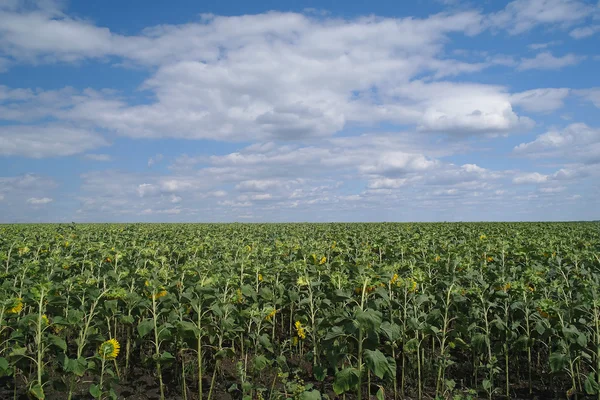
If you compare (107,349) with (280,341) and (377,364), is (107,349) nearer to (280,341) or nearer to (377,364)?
(377,364)

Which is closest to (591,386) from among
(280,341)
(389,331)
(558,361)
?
(558,361)

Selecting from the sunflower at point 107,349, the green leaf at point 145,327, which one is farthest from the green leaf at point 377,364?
the sunflower at point 107,349

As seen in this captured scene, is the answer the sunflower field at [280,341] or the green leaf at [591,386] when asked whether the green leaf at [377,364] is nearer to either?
the sunflower field at [280,341]

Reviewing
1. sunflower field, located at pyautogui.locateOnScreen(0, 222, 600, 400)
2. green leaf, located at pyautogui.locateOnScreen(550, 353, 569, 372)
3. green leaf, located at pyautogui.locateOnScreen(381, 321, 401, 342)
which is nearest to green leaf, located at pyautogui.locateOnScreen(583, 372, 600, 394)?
sunflower field, located at pyautogui.locateOnScreen(0, 222, 600, 400)

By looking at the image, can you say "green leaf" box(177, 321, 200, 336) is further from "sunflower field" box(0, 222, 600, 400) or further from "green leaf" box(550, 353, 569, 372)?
"green leaf" box(550, 353, 569, 372)

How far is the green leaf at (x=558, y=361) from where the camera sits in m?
5.08

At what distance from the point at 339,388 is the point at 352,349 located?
3.51ft

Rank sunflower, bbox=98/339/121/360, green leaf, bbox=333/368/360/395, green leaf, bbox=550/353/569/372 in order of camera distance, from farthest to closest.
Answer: green leaf, bbox=550/353/569/372 → sunflower, bbox=98/339/121/360 → green leaf, bbox=333/368/360/395

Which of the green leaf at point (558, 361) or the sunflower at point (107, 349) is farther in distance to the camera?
the green leaf at point (558, 361)

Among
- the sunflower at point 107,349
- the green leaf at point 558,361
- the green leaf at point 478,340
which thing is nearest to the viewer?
the sunflower at point 107,349

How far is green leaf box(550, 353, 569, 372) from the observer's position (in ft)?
16.7

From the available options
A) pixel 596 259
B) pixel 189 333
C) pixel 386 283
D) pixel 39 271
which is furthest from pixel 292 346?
pixel 596 259

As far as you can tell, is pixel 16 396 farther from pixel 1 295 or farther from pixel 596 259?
pixel 596 259

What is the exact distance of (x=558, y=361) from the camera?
512 cm
